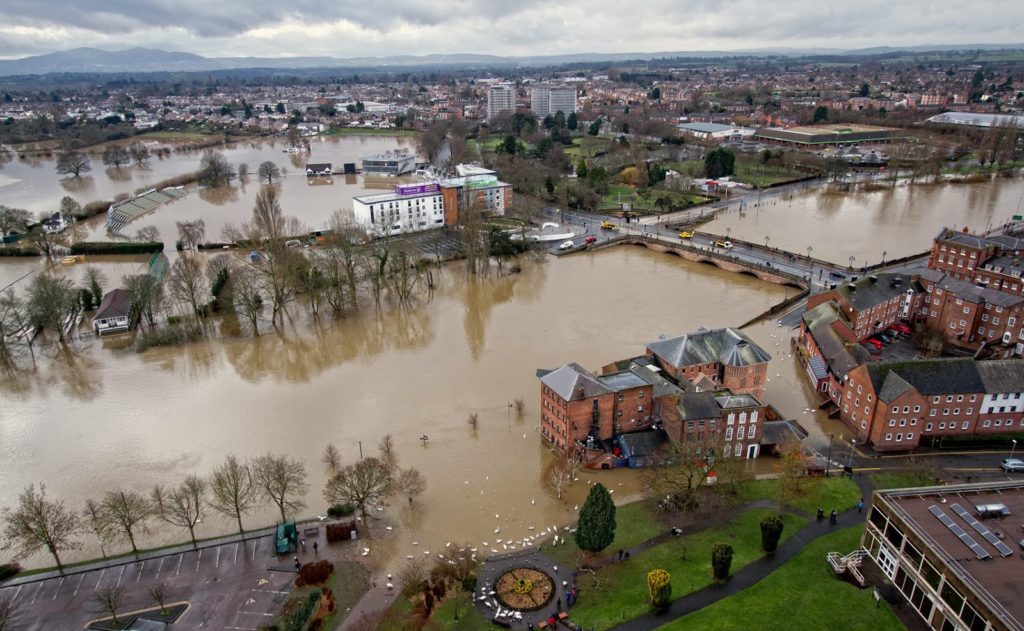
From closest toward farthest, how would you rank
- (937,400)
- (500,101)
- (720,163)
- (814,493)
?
(814,493) → (937,400) → (720,163) → (500,101)

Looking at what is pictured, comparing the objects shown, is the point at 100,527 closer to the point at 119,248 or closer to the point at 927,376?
the point at 927,376

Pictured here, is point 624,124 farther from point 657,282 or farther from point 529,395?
point 529,395

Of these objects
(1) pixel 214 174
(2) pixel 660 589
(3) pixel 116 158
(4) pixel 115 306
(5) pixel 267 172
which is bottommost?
(2) pixel 660 589

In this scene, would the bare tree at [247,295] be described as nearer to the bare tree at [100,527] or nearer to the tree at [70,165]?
the bare tree at [100,527]

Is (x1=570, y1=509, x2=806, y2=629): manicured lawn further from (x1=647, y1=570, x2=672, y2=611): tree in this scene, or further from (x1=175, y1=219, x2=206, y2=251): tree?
(x1=175, y1=219, x2=206, y2=251): tree

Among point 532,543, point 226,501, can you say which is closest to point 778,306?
point 532,543

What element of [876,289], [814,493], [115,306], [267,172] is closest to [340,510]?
[814,493]

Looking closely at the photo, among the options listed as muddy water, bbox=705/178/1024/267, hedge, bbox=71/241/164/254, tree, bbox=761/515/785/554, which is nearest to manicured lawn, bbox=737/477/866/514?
tree, bbox=761/515/785/554

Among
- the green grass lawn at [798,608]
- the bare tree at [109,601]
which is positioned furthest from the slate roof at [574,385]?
the bare tree at [109,601]
